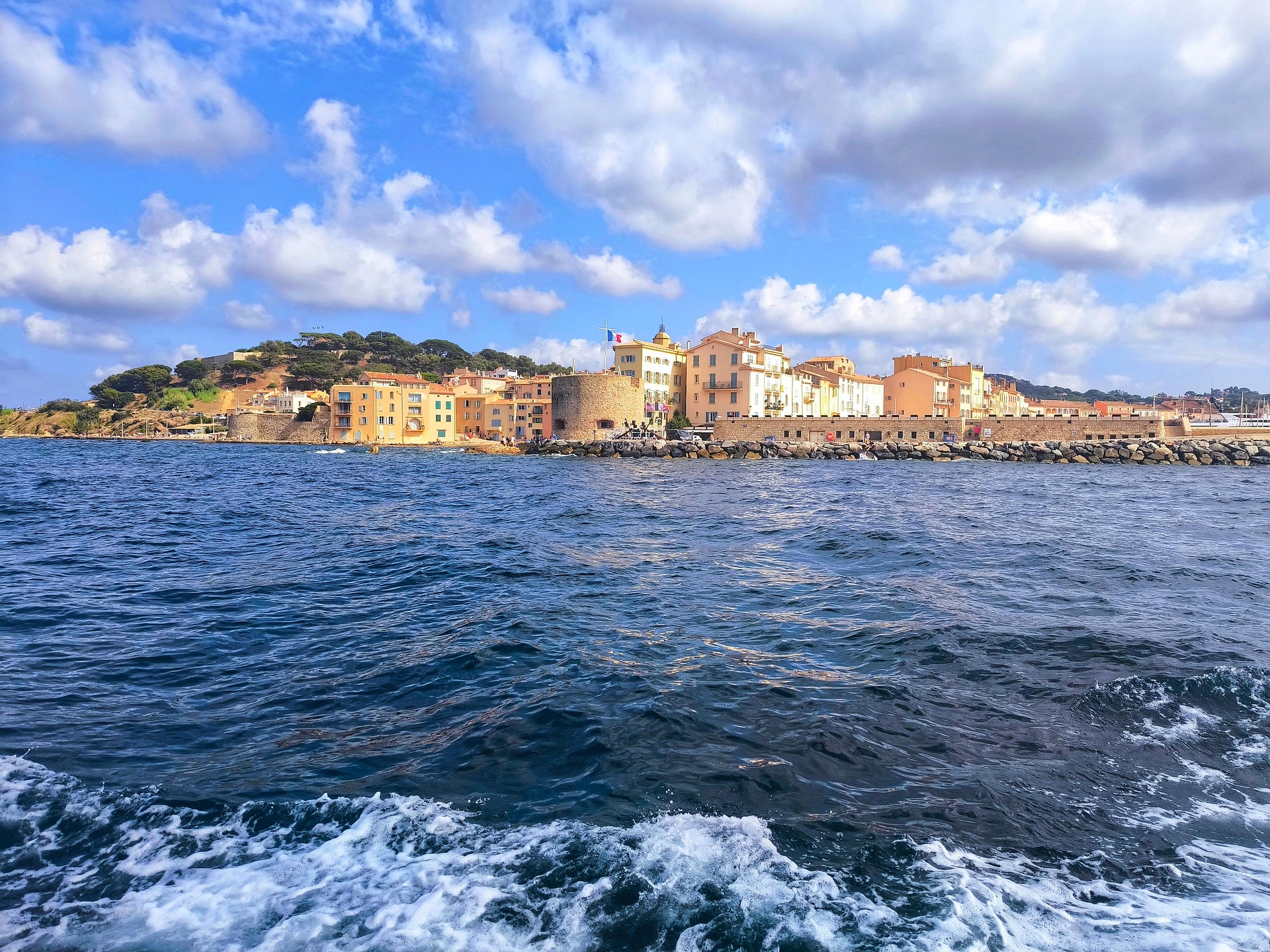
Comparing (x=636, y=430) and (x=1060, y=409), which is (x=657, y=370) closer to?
(x=636, y=430)

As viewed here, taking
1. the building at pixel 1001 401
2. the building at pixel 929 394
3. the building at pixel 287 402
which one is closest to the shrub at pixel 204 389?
the building at pixel 287 402

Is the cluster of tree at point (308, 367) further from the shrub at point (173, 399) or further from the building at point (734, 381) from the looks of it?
the building at point (734, 381)

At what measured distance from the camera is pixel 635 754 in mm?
4691

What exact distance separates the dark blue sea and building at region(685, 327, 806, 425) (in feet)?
162

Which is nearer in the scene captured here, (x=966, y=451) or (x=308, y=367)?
(x=966, y=451)

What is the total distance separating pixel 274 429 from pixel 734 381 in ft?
164

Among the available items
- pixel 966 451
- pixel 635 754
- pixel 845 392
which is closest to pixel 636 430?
pixel 966 451

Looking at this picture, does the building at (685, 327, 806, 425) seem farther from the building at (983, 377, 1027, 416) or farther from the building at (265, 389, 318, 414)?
the building at (265, 389, 318, 414)

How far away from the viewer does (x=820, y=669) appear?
6305 millimetres

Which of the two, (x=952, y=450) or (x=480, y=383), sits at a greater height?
(x=480, y=383)

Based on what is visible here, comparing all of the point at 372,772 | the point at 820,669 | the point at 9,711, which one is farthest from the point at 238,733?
the point at 820,669

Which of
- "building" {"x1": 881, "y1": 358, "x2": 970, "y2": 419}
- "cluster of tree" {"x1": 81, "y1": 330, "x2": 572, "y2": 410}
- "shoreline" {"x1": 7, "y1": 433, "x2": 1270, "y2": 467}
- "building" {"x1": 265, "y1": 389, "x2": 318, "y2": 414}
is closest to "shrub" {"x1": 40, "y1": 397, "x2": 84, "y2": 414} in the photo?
"cluster of tree" {"x1": 81, "y1": 330, "x2": 572, "y2": 410}

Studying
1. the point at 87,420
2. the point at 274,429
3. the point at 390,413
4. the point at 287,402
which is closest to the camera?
the point at 390,413

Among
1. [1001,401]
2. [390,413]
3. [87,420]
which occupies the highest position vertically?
[1001,401]
